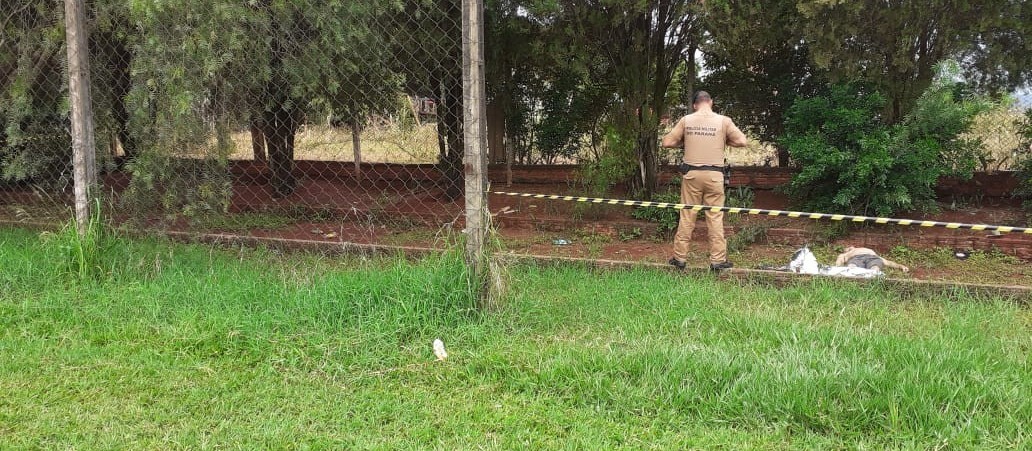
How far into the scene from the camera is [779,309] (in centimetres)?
454

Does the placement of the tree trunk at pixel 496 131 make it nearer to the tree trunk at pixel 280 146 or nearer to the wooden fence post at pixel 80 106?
the tree trunk at pixel 280 146

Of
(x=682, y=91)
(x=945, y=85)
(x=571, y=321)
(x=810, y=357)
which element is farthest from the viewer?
(x=682, y=91)

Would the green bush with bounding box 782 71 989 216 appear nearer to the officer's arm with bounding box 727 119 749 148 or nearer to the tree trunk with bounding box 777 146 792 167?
the tree trunk with bounding box 777 146 792 167

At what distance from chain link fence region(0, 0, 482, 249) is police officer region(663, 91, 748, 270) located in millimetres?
1982

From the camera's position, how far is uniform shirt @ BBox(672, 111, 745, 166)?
5965mm

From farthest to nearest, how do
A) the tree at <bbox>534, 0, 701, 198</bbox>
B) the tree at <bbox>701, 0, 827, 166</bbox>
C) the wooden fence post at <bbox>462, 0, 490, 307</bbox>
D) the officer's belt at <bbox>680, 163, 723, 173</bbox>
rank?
the tree at <bbox>534, 0, 701, 198</bbox>, the tree at <bbox>701, 0, 827, 166</bbox>, the officer's belt at <bbox>680, 163, 723, 173</bbox>, the wooden fence post at <bbox>462, 0, 490, 307</bbox>

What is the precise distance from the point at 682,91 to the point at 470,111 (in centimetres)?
634

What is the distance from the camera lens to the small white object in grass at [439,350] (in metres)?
3.78

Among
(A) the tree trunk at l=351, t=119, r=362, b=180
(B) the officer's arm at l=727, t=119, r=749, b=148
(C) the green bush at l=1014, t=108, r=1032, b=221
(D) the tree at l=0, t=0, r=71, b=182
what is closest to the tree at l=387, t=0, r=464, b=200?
(A) the tree trunk at l=351, t=119, r=362, b=180

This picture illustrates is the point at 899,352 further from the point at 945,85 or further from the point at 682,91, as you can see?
the point at 682,91

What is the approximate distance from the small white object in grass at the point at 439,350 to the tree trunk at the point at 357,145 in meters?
4.40

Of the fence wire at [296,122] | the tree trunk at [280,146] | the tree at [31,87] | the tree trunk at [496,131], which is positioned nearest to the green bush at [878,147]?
the fence wire at [296,122]

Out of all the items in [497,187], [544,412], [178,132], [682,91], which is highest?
[682,91]

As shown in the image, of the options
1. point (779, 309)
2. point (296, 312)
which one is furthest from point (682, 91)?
point (296, 312)
